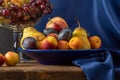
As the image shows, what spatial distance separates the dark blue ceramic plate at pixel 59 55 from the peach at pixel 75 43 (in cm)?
3

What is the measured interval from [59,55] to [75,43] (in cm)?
6

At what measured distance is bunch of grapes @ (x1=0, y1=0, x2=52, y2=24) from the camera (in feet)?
3.41

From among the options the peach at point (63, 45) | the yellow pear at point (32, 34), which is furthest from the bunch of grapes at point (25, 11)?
the peach at point (63, 45)

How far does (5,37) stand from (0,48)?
1.6 inches

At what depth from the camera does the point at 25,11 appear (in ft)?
3.43

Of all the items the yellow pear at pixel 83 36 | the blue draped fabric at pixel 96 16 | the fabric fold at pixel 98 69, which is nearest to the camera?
the fabric fold at pixel 98 69

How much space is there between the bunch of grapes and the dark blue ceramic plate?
13 cm

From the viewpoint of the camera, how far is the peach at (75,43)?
0.97 meters

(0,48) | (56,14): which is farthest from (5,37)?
(56,14)

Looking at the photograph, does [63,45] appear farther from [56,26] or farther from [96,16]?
[96,16]

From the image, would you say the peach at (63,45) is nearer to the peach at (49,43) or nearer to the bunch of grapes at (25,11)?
the peach at (49,43)

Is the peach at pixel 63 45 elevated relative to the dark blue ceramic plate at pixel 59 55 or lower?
elevated

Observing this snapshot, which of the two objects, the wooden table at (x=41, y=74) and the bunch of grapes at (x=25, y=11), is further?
the bunch of grapes at (x=25, y=11)

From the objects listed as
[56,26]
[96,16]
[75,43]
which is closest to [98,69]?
[75,43]
